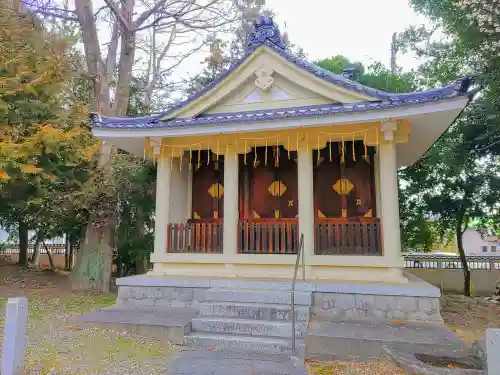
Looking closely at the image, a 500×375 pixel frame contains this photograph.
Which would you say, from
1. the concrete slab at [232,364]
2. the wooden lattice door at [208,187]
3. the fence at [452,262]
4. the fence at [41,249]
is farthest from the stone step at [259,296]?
the fence at [41,249]

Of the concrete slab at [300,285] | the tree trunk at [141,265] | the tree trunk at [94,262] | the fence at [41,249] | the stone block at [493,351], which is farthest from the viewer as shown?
the fence at [41,249]

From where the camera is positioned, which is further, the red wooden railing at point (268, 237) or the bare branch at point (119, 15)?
the bare branch at point (119, 15)

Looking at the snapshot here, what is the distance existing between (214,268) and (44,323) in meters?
3.17

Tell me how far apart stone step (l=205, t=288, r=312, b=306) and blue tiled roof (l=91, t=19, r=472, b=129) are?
122 inches

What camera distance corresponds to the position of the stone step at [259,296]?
6480 mm

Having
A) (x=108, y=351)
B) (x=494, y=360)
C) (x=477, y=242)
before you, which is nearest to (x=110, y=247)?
(x=108, y=351)

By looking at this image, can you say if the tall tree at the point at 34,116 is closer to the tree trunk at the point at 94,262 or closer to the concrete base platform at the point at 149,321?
the tree trunk at the point at 94,262

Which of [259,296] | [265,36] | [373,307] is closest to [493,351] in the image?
[373,307]

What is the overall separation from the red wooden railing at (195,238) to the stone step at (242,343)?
2649 millimetres

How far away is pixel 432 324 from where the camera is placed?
6.05m

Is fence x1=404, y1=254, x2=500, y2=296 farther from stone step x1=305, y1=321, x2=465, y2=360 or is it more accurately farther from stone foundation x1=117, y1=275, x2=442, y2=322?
stone step x1=305, y1=321, x2=465, y2=360

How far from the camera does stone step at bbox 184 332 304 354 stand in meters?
5.57

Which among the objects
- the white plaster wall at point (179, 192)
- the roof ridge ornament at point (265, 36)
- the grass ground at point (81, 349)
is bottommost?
the grass ground at point (81, 349)

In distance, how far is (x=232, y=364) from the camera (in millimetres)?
4996
